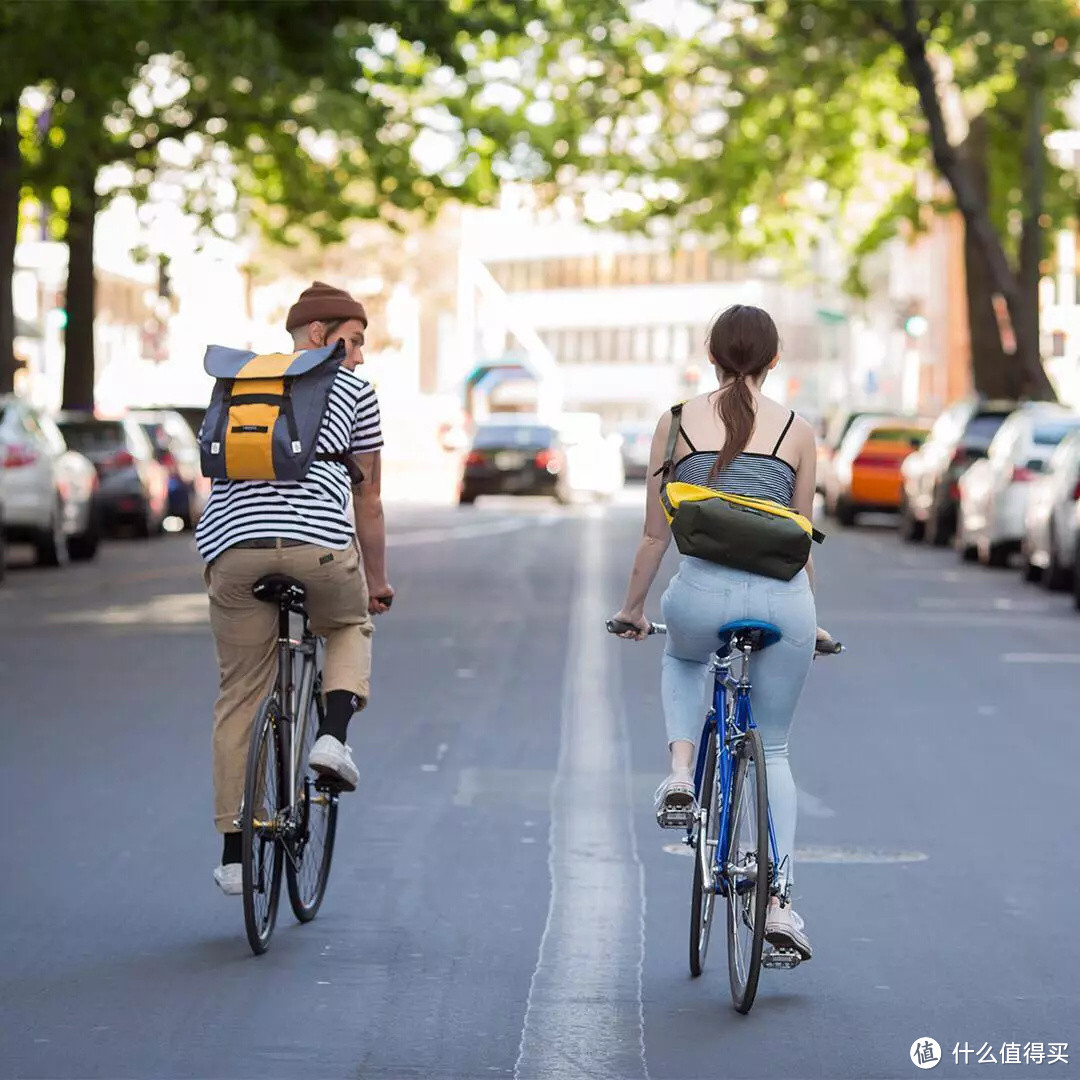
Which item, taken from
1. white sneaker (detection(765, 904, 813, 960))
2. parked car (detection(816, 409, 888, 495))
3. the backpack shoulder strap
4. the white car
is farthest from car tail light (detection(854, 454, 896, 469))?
white sneaker (detection(765, 904, 813, 960))

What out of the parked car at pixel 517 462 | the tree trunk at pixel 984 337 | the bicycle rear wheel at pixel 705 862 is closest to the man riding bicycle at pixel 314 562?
the bicycle rear wheel at pixel 705 862

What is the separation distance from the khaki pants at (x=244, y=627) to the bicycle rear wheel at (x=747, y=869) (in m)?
1.27

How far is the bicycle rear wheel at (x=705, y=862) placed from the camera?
23.2ft

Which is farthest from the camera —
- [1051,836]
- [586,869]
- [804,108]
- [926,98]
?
[804,108]

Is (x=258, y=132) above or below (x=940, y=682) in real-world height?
above

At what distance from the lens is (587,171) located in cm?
3925

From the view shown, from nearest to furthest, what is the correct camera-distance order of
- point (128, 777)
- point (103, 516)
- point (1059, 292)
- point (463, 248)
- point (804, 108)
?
point (128, 777) → point (103, 516) → point (804, 108) → point (1059, 292) → point (463, 248)

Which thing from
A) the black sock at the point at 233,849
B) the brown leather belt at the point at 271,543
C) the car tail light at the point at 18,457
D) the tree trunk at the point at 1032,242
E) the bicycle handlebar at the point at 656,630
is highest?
the tree trunk at the point at 1032,242

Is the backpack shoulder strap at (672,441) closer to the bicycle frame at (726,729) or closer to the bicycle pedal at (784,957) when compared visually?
the bicycle frame at (726,729)

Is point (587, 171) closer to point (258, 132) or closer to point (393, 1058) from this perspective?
point (258, 132)

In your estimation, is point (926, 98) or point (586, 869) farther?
point (926, 98)

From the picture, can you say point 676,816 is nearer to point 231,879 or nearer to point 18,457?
point 231,879

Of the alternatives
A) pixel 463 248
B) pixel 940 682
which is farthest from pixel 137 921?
pixel 463 248

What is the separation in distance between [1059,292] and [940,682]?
56176mm
